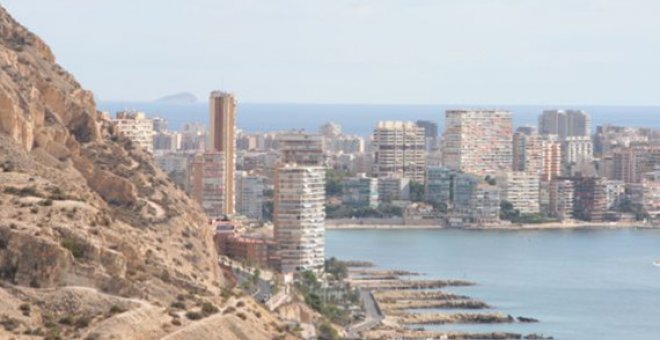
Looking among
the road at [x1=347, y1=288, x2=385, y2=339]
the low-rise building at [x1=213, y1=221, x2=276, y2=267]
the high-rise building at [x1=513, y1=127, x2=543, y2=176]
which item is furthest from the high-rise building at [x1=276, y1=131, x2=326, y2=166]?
the high-rise building at [x1=513, y1=127, x2=543, y2=176]

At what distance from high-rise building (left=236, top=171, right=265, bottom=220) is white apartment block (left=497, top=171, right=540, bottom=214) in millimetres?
11032

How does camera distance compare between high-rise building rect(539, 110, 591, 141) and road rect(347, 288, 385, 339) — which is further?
high-rise building rect(539, 110, 591, 141)

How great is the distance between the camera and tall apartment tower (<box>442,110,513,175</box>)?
82.3m

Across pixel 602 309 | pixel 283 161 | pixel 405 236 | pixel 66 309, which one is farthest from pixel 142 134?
pixel 66 309

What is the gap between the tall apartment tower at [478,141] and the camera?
82.3m

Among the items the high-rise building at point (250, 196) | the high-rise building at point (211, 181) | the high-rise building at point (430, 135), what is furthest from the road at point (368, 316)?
the high-rise building at point (430, 135)

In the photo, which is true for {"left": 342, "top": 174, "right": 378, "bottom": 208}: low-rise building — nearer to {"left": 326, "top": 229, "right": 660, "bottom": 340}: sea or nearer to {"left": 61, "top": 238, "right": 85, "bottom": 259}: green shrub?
{"left": 326, "top": 229, "right": 660, "bottom": 340}: sea

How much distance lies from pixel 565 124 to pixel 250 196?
48.7m

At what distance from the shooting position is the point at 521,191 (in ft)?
251

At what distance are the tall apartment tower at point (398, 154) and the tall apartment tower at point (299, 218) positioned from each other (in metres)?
32.2

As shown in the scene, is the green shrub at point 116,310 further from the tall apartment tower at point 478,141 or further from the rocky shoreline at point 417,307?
the tall apartment tower at point 478,141

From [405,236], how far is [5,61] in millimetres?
42484

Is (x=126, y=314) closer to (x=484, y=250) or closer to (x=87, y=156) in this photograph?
(x=87, y=156)

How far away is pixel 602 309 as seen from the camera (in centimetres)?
4306
